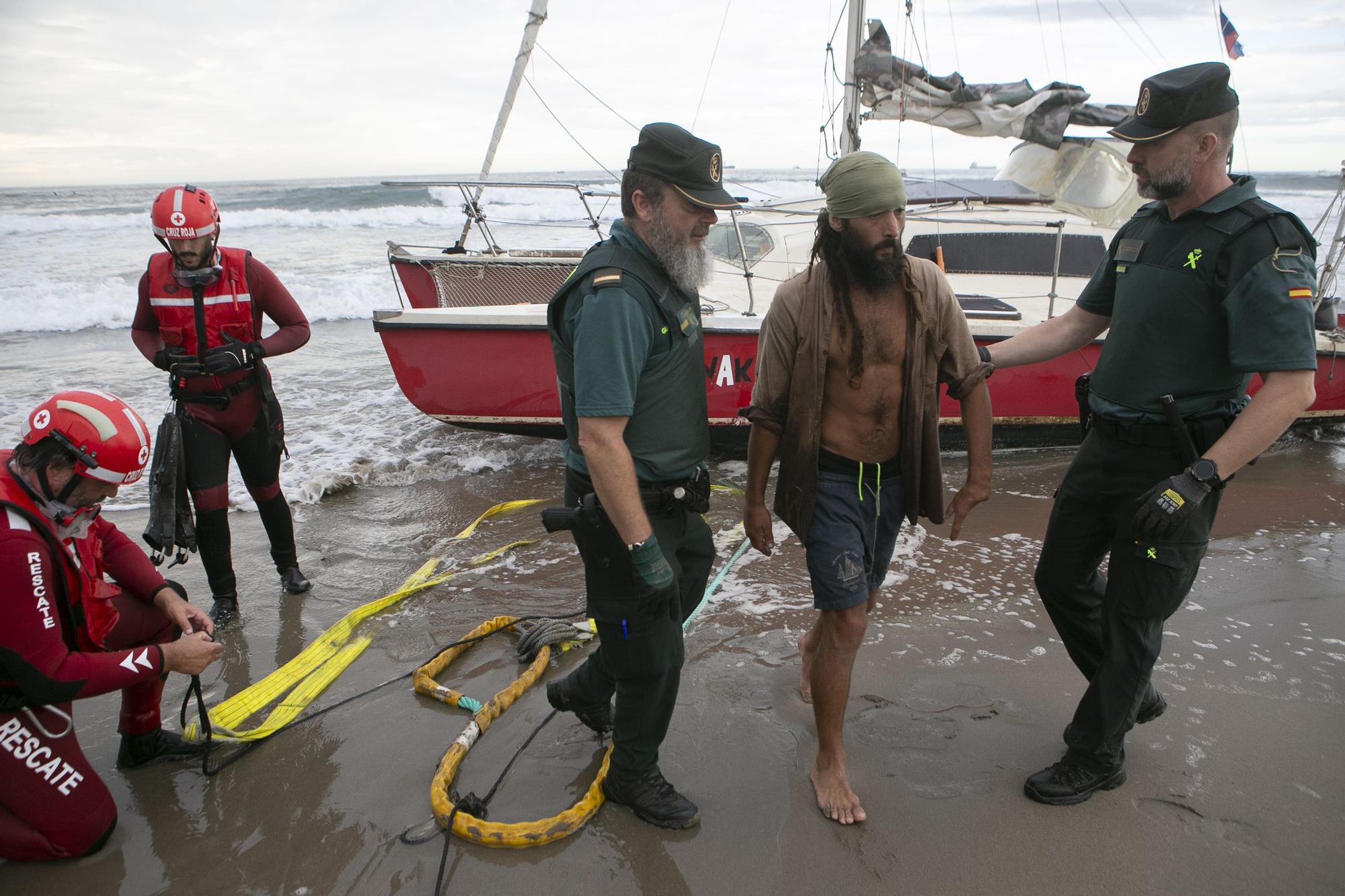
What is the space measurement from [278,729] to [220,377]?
167cm

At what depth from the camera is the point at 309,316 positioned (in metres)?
13.6

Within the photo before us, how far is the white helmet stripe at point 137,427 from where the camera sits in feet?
7.95

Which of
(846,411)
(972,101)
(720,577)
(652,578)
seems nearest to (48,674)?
(652,578)

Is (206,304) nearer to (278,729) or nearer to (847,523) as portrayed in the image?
(278,729)

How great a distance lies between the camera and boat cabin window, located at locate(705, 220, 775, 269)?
25.7 ft

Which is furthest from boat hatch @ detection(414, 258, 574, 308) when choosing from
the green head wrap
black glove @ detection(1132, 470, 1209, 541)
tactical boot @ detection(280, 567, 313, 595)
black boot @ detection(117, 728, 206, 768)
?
black glove @ detection(1132, 470, 1209, 541)

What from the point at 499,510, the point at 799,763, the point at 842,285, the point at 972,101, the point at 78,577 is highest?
the point at 972,101

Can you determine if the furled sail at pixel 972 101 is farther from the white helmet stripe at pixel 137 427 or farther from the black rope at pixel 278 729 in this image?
the white helmet stripe at pixel 137 427

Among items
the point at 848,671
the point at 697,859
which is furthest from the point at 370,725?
the point at 848,671

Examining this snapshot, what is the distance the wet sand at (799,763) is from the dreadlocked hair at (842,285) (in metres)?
1.33

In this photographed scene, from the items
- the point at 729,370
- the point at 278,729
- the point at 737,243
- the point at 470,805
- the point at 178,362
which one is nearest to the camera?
the point at 470,805

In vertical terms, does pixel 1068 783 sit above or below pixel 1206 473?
below

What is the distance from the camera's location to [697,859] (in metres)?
2.39

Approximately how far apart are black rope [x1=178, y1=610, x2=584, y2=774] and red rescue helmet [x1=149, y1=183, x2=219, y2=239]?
1.89 meters
